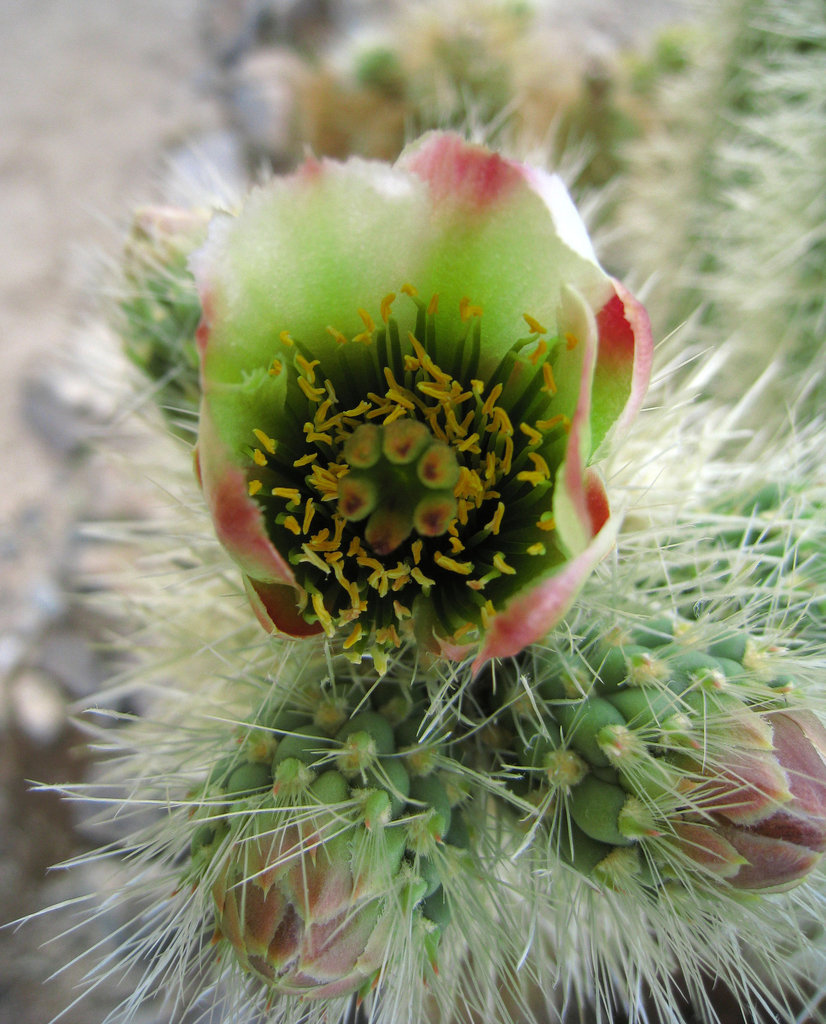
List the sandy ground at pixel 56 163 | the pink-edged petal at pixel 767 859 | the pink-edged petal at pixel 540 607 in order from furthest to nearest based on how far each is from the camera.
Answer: the sandy ground at pixel 56 163, the pink-edged petal at pixel 767 859, the pink-edged petal at pixel 540 607

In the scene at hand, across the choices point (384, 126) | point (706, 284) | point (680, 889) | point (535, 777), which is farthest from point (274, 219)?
point (384, 126)

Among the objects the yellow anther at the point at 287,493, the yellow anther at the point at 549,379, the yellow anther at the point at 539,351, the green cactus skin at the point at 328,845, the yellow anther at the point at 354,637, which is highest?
the yellow anther at the point at 539,351

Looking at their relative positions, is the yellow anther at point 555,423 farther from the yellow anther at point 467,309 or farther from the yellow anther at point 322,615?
the yellow anther at point 322,615

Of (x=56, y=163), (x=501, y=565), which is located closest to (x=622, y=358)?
(x=501, y=565)

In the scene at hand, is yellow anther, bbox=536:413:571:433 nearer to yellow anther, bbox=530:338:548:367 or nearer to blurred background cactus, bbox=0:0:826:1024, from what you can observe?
yellow anther, bbox=530:338:548:367

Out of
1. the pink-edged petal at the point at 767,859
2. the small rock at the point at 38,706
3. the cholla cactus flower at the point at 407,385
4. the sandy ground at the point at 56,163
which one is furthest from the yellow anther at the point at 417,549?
the sandy ground at the point at 56,163

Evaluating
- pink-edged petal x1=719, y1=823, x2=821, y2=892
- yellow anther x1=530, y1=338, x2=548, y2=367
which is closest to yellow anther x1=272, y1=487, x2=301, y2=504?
yellow anther x1=530, y1=338, x2=548, y2=367

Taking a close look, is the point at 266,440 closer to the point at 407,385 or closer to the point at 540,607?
the point at 407,385

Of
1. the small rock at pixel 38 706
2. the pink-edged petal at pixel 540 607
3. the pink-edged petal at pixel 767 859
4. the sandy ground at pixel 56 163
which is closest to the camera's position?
the pink-edged petal at pixel 540 607
